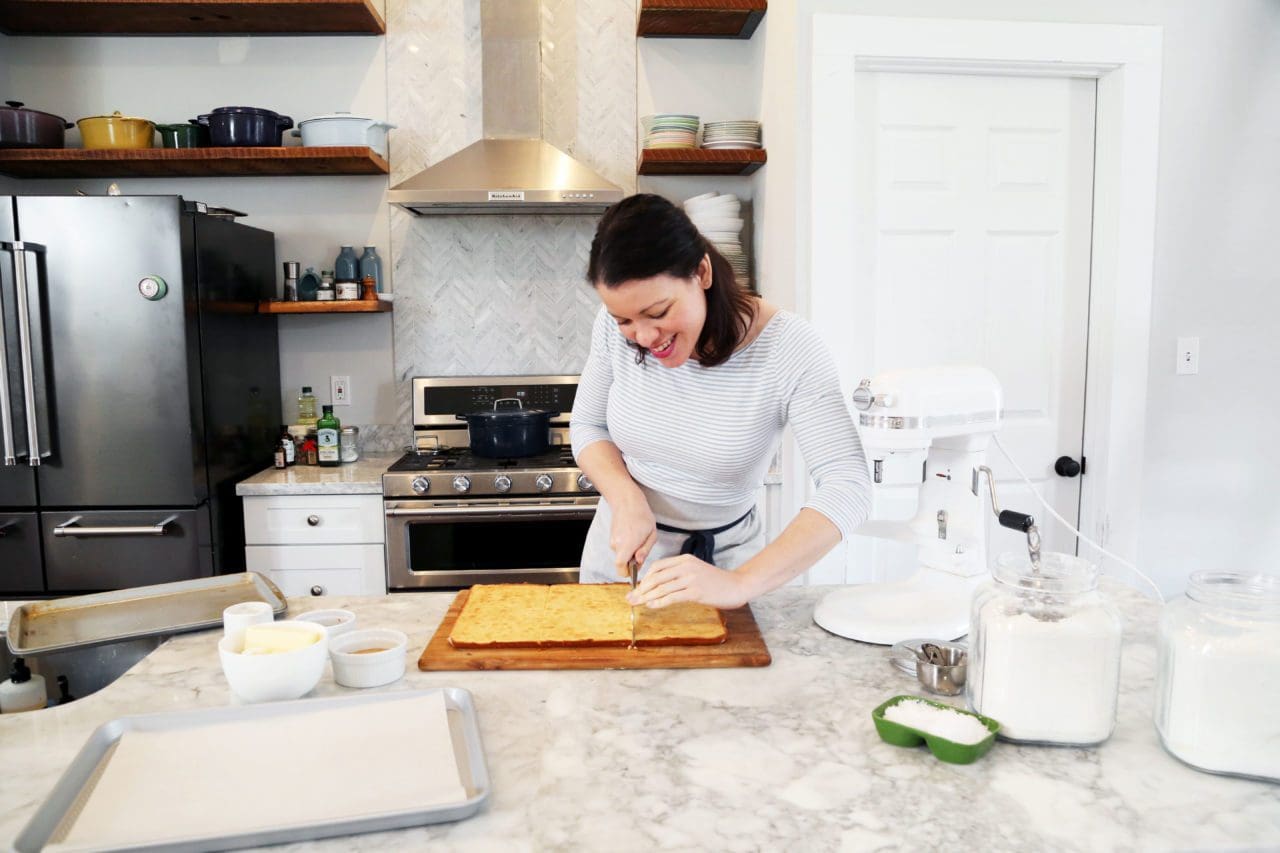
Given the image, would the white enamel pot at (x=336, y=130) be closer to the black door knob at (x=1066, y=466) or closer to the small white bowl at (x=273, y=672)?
the small white bowl at (x=273, y=672)

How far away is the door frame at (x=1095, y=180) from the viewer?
273cm

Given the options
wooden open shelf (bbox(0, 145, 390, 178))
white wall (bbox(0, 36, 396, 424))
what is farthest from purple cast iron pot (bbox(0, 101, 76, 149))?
white wall (bbox(0, 36, 396, 424))

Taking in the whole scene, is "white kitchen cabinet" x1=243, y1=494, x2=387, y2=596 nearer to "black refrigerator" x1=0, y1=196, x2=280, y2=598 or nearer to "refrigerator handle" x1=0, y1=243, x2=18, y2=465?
"black refrigerator" x1=0, y1=196, x2=280, y2=598

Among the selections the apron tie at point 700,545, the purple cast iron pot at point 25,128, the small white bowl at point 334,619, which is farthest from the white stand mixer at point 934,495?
the purple cast iron pot at point 25,128

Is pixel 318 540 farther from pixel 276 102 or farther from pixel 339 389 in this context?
pixel 276 102

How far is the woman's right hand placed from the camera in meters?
1.60

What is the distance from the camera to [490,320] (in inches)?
141

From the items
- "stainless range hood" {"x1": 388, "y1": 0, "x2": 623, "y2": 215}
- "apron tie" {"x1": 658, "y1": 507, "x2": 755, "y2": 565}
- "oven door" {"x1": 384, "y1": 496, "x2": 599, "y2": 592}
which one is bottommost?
"oven door" {"x1": 384, "y1": 496, "x2": 599, "y2": 592}

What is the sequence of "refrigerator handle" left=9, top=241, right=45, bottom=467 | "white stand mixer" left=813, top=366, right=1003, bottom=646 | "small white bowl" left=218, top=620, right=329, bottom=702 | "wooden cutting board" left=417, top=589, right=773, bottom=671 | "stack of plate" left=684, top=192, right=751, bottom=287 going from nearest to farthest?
"small white bowl" left=218, top=620, right=329, bottom=702, "wooden cutting board" left=417, top=589, right=773, bottom=671, "white stand mixer" left=813, top=366, right=1003, bottom=646, "refrigerator handle" left=9, top=241, right=45, bottom=467, "stack of plate" left=684, top=192, right=751, bottom=287

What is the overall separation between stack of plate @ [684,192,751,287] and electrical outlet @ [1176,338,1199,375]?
143 centimetres

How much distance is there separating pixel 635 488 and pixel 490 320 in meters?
1.98

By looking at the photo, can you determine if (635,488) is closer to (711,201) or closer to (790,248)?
(790,248)

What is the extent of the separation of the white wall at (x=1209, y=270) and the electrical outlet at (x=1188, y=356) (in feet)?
0.10

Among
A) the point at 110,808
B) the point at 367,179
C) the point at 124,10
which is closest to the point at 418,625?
the point at 110,808
